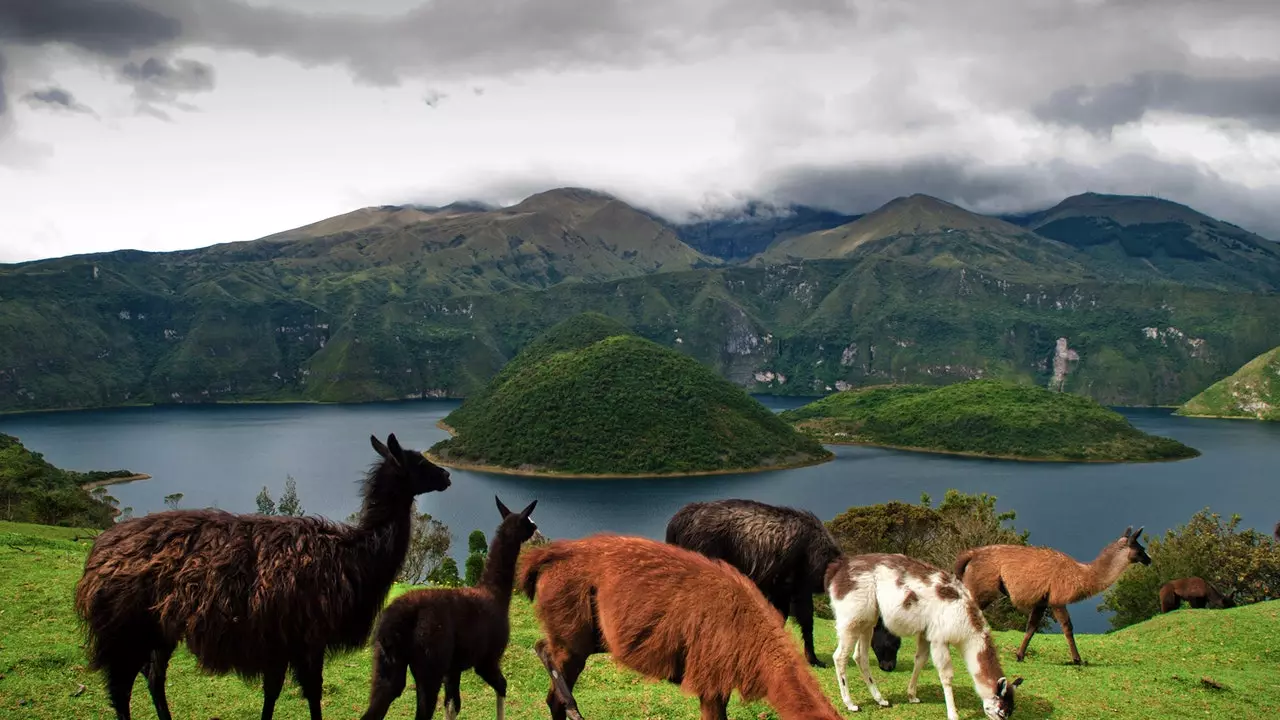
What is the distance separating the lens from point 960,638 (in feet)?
29.0

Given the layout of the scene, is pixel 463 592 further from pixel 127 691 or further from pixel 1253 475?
pixel 1253 475

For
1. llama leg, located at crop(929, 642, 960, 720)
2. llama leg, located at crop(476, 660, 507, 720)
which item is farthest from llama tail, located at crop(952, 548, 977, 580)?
llama leg, located at crop(476, 660, 507, 720)

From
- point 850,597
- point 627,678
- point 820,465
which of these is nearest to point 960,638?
point 850,597

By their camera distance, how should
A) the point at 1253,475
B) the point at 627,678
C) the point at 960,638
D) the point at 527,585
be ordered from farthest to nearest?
1. the point at 1253,475
2. the point at 627,678
3. the point at 960,638
4. the point at 527,585

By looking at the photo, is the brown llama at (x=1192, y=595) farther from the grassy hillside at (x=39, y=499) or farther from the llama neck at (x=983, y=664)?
the grassy hillside at (x=39, y=499)

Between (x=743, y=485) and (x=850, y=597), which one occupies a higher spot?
(x=850, y=597)

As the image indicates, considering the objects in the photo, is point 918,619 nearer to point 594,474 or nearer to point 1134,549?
point 1134,549

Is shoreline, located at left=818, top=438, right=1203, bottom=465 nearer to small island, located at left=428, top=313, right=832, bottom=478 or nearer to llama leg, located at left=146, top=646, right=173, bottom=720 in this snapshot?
small island, located at left=428, top=313, right=832, bottom=478

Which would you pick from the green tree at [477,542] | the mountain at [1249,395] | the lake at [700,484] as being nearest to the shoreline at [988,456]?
the lake at [700,484]

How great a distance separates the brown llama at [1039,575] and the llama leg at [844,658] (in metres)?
4.69

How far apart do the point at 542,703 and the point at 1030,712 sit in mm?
5595

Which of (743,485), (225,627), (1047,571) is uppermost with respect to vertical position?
(225,627)

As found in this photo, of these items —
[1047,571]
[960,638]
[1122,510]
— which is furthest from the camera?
[1122,510]

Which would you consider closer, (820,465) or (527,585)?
(527,585)
